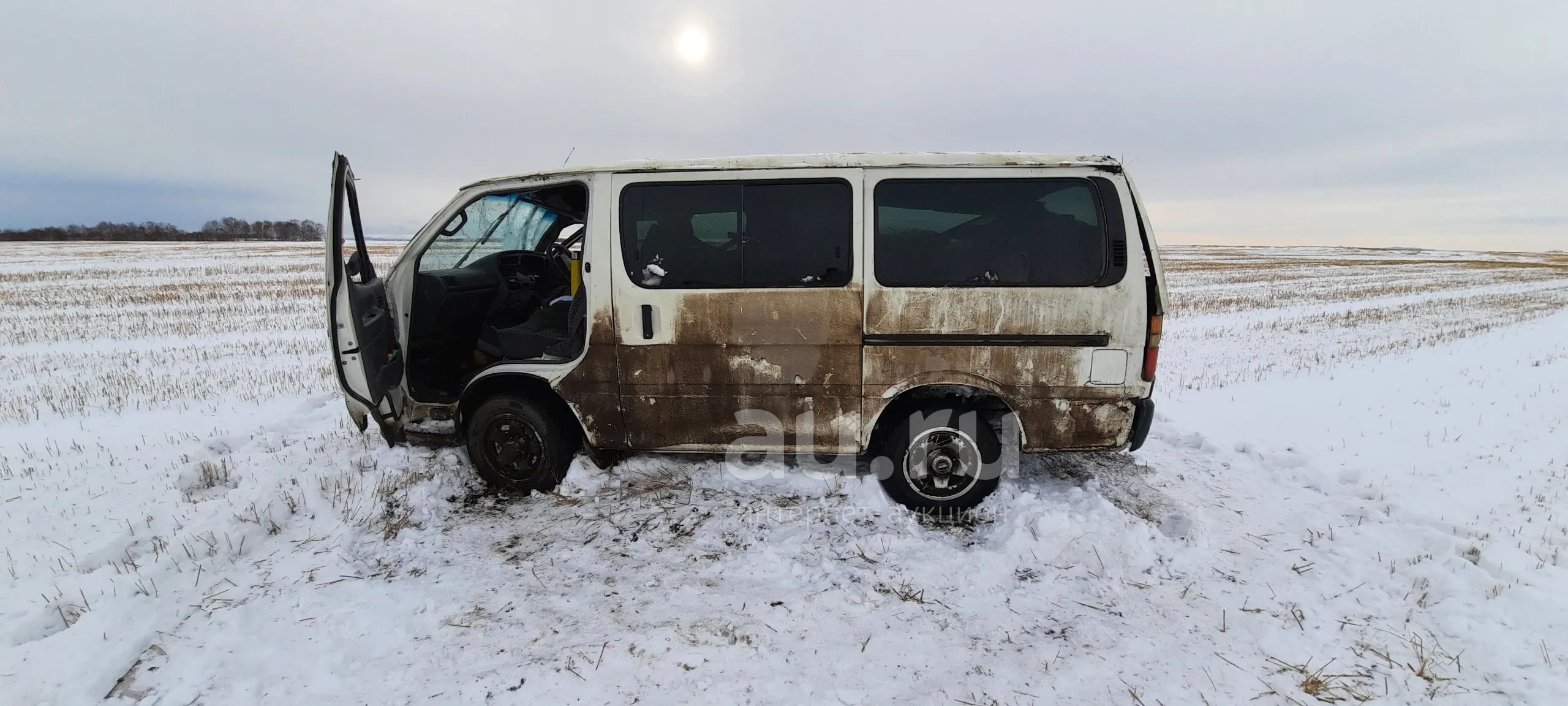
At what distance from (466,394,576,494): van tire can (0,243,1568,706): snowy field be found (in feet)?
0.43

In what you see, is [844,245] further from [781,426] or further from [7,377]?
[7,377]

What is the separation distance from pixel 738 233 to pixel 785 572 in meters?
1.76

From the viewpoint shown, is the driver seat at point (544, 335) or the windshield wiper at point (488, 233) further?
the windshield wiper at point (488, 233)

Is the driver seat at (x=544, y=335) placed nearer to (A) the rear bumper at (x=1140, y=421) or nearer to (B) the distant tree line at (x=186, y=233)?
(A) the rear bumper at (x=1140, y=421)

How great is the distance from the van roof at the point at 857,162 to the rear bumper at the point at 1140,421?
1236 millimetres

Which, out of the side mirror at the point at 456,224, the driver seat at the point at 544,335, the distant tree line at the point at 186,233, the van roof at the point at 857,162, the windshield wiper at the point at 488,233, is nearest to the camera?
the van roof at the point at 857,162

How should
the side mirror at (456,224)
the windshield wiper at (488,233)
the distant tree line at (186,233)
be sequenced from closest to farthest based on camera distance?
the side mirror at (456,224) < the windshield wiper at (488,233) < the distant tree line at (186,233)

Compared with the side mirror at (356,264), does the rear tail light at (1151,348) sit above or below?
below

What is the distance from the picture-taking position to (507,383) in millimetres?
3816

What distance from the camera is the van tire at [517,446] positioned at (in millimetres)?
3787

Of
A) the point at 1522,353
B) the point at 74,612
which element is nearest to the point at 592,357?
the point at 74,612

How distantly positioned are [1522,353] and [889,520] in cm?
1018

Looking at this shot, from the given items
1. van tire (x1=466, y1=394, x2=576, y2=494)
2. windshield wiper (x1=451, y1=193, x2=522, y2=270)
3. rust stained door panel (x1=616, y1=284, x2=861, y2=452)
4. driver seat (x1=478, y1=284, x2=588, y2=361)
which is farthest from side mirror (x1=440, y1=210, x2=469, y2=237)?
rust stained door panel (x1=616, y1=284, x2=861, y2=452)

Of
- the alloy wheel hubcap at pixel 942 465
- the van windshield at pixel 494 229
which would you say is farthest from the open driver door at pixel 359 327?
the alloy wheel hubcap at pixel 942 465
